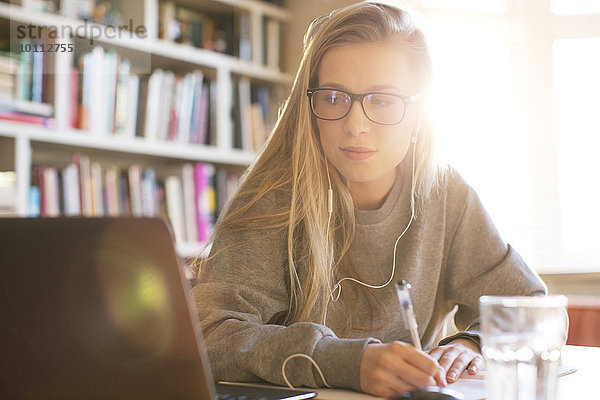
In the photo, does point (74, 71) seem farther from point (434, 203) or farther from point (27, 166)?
point (434, 203)

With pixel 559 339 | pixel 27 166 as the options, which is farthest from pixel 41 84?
pixel 559 339

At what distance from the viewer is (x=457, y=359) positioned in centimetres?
98

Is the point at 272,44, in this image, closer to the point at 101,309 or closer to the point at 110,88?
the point at 110,88

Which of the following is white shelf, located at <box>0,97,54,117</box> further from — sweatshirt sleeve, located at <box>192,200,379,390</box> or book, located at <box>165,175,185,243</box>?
sweatshirt sleeve, located at <box>192,200,379,390</box>

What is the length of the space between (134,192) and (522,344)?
206 centimetres

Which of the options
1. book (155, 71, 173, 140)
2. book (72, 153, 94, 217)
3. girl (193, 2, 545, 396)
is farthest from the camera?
book (155, 71, 173, 140)

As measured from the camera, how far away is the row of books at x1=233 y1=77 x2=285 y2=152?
9.59ft

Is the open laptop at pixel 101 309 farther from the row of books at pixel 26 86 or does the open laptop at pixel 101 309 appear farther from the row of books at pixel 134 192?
the row of books at pixel 26 86

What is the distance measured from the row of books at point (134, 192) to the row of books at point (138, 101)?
14cm

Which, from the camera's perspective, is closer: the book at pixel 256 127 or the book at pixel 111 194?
the book at pixel 111 194

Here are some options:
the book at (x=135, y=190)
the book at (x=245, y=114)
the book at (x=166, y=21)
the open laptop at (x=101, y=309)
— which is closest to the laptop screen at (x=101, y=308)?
the open laptop at (x=101, y=309)

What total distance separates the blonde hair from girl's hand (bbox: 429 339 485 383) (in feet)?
0.86

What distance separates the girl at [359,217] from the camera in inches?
45.9

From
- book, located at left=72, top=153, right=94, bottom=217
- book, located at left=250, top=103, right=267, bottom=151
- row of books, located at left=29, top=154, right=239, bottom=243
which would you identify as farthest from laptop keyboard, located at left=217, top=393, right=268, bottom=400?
book, located at left=250, top=103, right=267, bottom=151
